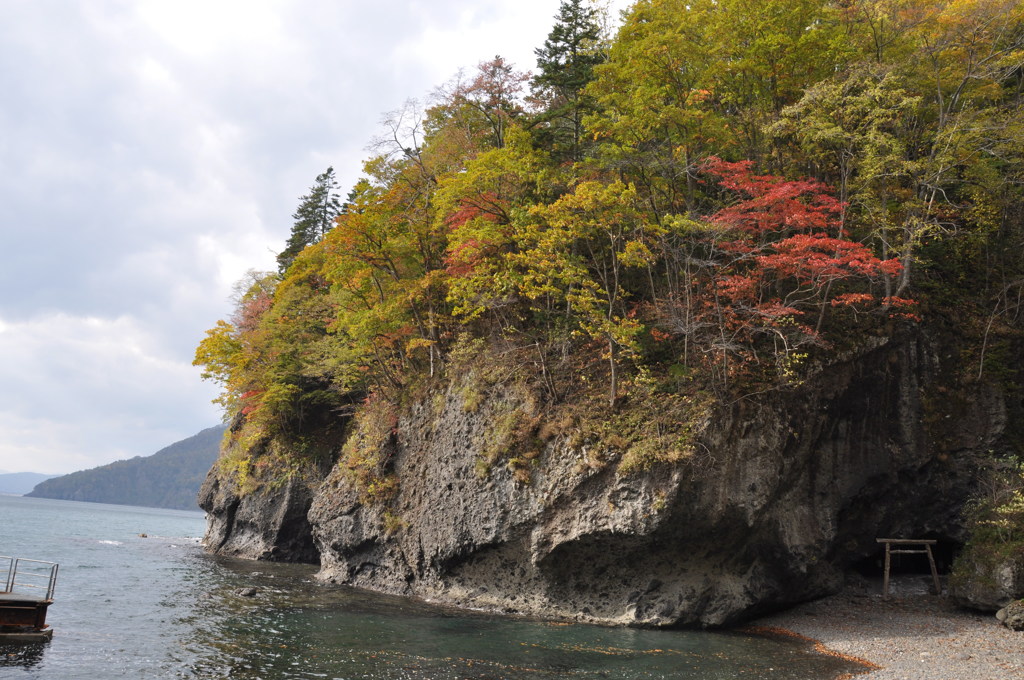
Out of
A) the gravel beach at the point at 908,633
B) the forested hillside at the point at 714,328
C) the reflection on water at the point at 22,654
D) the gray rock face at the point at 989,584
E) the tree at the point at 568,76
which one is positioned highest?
the tree at the point at 568,76

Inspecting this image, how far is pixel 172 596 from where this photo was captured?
69.5ft

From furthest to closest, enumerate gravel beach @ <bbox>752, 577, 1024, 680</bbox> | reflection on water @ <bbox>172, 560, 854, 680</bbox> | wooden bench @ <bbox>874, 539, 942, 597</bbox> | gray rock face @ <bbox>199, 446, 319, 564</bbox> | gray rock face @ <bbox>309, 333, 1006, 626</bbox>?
gray rock face @ <bbox>199, 446, 319, 564</bbox> → wooden bench @ <bbox>874, 539, 942, 597</bbox> → gray rock face @ <bbox>309, 333, 1006, 626</bbox> → gravel beach @ <bbox>752, 577, 1024, 680</bbox> → reflection on water @ <bbox>172, 560, 854, 680</bbox>

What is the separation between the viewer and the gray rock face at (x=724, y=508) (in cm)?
1830

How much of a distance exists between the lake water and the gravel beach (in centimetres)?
134

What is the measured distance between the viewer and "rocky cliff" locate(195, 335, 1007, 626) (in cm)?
1833

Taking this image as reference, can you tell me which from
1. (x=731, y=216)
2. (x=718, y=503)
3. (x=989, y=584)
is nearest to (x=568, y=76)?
(x=731, y=216)

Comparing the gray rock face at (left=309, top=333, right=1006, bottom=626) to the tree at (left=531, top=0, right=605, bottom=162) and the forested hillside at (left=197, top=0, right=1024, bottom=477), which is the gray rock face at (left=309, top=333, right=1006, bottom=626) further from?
the tree at (left=531, top=0, right=605, bottom=162)

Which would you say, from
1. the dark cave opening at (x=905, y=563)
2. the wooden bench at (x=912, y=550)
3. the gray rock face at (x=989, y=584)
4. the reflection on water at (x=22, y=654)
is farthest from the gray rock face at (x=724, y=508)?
the reflection on water at (x=22, y=654)

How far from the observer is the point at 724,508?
59.2 feet

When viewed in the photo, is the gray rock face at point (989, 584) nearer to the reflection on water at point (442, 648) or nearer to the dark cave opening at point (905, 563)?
the dark cave opening at point (905, 563)

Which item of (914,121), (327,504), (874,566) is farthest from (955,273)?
(327,504)

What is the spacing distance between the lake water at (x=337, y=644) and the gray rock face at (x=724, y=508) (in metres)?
1.38

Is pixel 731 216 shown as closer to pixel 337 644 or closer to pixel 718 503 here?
pixel 718 503

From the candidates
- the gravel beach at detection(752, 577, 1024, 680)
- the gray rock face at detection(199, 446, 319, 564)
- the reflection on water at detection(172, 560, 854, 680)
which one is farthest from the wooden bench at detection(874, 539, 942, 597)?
the gray rock face at detection(199, 446, 319, 564)
